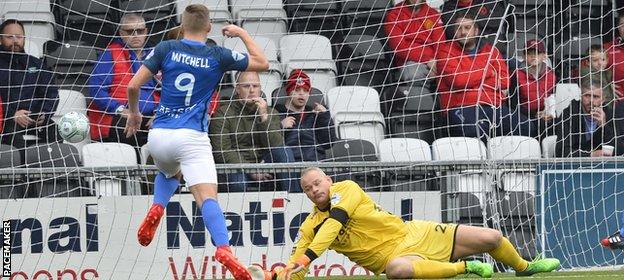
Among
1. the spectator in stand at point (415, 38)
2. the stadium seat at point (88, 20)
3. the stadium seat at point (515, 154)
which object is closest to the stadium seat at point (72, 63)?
the stadium seat at point (88, 20)

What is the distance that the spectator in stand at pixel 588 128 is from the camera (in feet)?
45.0

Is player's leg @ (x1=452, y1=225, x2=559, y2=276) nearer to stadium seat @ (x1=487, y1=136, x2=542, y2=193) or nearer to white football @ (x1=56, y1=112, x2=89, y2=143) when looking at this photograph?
stadium seat @ (x1=487, y1=136, x2=542, y2=193)

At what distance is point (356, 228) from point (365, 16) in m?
4.96

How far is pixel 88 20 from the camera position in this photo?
1449 cm

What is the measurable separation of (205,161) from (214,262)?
9.71 feet

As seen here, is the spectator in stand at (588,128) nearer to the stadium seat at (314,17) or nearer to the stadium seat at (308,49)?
the stadium seat at (308,49)

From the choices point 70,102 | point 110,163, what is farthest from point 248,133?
point 70,102

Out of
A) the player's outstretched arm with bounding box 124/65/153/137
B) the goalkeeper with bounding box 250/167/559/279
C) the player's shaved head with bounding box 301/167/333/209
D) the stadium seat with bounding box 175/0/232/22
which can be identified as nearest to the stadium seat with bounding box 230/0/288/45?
the stadium seat with bounding box 175/0/232/22

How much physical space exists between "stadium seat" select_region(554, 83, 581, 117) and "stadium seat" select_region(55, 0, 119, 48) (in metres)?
4.37

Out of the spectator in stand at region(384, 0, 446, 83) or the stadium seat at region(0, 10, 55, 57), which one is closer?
the stadium seat at region(0, 10, 55, 57)

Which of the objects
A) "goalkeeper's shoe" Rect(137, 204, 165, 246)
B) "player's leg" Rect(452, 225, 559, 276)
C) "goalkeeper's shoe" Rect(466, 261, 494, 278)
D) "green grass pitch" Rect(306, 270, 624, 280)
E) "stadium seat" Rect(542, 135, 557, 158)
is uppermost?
"stadium seat" Rect(542, 135, 557, 158)

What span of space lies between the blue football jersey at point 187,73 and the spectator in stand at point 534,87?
5128 millimetres

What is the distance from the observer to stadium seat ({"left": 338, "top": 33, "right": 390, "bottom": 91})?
1459 centimetres

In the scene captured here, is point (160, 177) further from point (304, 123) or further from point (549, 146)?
point (549, 146)
